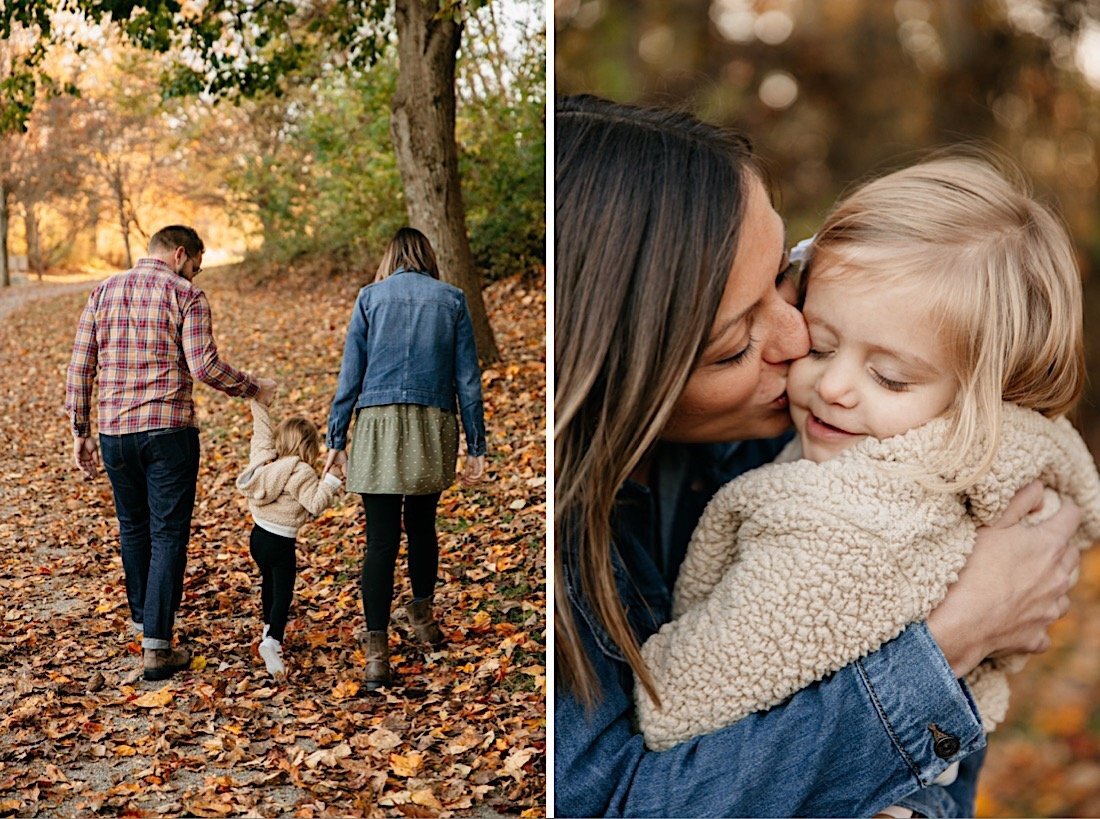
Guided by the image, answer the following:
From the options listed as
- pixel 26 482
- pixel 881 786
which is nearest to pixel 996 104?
pixel 881 786

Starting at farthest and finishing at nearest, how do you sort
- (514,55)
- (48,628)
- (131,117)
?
(514,55)
(131,117)
(48,628)

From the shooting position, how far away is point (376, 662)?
2.30 m

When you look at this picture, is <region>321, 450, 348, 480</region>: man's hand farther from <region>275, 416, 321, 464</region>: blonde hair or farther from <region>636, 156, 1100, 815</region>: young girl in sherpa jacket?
<region>636, 156, 1100, 815</region>: young girl in sherpa jacket

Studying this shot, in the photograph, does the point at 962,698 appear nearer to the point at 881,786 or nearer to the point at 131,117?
the point at 881,786

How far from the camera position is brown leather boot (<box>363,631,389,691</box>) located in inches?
90.0

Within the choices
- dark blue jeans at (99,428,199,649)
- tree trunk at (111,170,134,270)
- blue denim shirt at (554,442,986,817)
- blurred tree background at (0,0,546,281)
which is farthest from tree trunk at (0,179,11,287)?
blue denim shirt at (554,442,986,817)

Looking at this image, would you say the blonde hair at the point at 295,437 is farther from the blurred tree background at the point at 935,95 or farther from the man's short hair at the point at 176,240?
the blurred tree background at the point at 935,95

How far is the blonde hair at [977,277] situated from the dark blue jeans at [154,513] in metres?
1.34

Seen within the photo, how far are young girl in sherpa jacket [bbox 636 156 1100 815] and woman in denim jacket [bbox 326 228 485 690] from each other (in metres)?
0.72

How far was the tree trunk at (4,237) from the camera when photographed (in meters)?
2.37

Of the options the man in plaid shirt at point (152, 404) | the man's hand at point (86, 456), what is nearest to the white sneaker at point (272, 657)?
the man in plaid shirt at point (152, 404)

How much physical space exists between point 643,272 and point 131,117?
4.68 feet

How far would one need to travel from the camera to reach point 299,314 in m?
2.50

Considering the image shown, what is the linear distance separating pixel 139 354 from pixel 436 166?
98cm
